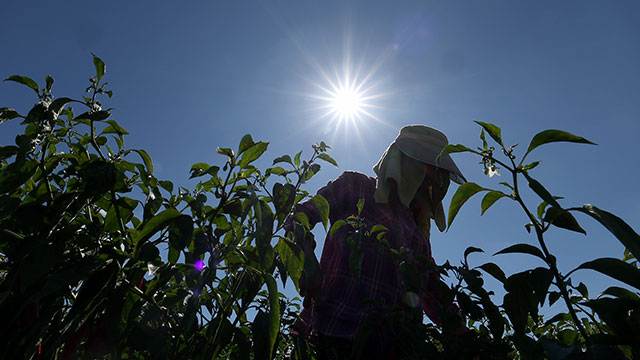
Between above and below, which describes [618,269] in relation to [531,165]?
below

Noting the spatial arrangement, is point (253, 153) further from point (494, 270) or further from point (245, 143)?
point (494, 270)

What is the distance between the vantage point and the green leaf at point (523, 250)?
742 mm

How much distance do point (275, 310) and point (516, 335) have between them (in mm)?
511

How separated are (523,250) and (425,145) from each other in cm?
163

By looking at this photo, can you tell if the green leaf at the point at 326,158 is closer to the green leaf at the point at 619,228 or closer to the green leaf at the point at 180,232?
the green leaf at the point at 180,232

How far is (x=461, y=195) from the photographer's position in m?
0.88

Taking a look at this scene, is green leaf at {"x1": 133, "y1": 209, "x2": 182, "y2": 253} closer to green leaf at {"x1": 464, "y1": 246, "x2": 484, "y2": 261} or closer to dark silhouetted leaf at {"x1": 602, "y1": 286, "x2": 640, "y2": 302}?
green leaf at {"x1": 464, "y1": 246, "x2": 484, "y2": 261}

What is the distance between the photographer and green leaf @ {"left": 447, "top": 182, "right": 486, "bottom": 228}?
2.83ft

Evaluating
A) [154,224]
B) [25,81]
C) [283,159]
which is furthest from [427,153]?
[25,81]

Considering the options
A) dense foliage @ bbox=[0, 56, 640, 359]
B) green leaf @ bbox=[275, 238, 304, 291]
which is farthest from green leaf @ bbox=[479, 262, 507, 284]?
green leaf @ bbox=[275, 238, 304, 291]

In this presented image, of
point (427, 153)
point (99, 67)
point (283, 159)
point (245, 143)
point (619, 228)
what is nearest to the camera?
point (619, 228)

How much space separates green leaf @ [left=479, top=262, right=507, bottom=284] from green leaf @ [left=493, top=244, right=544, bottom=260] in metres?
0.07

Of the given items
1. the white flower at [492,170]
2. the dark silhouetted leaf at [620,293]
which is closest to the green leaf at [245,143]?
the white flower at [492,170]

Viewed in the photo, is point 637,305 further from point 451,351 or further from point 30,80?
point 30,80
